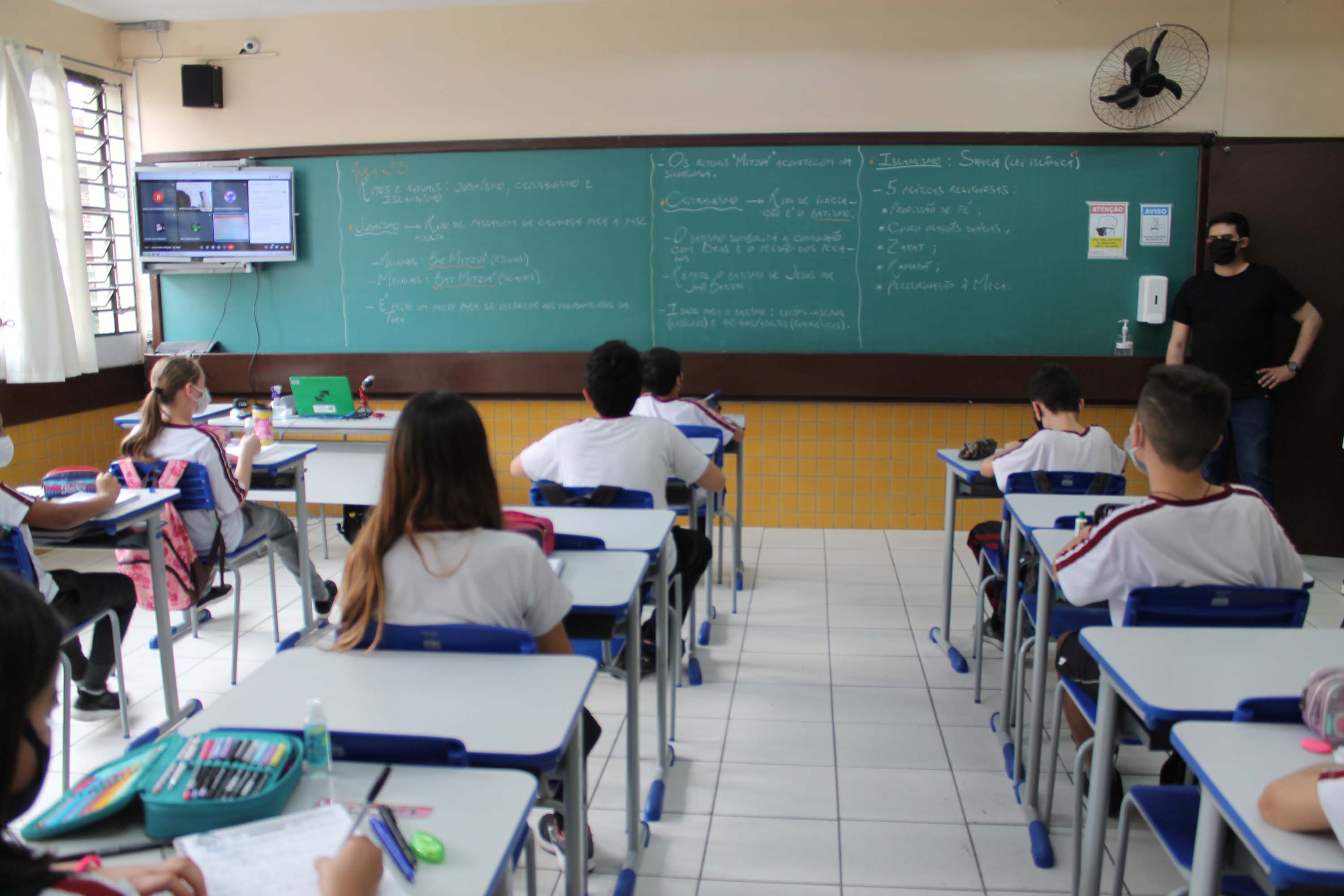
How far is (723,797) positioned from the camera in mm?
2695

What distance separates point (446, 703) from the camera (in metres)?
1.55

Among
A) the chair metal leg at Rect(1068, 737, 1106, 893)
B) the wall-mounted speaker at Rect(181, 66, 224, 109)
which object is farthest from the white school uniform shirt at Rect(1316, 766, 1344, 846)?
the wall-mounted speaker at Rect(181, 66, 224, 109)

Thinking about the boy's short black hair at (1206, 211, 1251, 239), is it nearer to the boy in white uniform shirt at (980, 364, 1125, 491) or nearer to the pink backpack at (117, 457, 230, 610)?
the boy in white uniform shirt at (980, 364, 1125, 491)

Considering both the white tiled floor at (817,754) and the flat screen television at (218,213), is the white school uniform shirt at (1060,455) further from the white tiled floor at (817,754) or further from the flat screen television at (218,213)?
the flat screen television at (218,213)

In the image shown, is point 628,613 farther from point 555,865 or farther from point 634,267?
point 634,267

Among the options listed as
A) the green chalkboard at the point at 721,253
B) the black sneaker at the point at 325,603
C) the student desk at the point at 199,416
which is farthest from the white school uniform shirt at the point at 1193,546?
the student desk at the point at 199,416

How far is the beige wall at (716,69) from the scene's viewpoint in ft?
16.1

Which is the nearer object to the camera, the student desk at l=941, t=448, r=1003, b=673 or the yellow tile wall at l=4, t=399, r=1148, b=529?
the student desk at l=941, t=448, r=1003, b=673

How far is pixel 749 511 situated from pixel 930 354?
1420 mm

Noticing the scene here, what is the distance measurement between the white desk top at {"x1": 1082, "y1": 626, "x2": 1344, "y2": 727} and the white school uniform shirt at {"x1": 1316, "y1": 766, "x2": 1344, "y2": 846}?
365mm

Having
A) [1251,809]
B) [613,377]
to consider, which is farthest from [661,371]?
[1251,809]

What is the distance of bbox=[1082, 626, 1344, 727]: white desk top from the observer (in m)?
1.54

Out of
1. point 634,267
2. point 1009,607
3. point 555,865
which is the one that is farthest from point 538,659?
point 634,267

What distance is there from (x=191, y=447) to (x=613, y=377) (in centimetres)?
162
